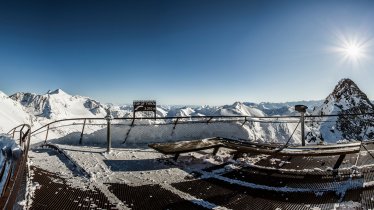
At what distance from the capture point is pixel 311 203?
496 centimetres

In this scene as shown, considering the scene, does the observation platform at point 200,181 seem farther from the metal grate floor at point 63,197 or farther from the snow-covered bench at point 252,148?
the snow-covered bench at point 252,148

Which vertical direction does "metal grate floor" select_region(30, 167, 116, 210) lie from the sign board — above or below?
below

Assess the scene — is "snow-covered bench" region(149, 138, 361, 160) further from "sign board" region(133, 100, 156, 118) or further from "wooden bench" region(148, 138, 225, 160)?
"sign board" region(133, 100, 156, 118)

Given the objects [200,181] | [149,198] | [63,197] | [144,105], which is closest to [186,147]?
[200,181]

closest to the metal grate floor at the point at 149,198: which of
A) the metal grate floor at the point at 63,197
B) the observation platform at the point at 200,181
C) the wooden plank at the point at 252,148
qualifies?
the observation platform at the point at 200,181

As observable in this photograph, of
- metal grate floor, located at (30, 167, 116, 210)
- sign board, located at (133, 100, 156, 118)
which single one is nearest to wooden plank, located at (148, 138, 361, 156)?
metal grate floor, located at (30, 167, 116, 210)

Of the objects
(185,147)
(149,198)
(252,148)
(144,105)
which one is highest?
(144,105)

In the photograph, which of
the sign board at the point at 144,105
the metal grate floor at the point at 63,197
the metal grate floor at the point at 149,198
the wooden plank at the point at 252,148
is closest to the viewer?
the metal grate floor at the point at 63,197

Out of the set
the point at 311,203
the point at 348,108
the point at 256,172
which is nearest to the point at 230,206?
the point at 311,203

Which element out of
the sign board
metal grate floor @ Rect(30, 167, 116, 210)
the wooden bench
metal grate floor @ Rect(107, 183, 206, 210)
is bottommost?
metal grate floor @ Rect(107, 183, 206, 210)

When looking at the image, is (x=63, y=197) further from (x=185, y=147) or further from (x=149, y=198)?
(x=185, y=147)

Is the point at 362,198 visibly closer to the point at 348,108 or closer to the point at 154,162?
the point at 154,162

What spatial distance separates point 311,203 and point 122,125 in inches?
332

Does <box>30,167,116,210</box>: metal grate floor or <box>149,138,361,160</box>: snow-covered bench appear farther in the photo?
<box>149,138,361,160</box>: snow-covered bench
